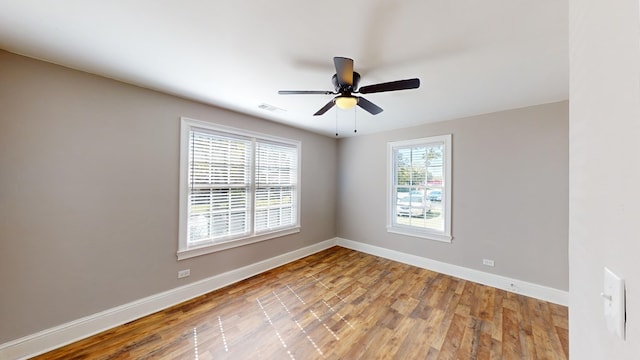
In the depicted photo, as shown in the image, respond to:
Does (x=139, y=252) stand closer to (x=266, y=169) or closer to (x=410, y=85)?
(x=266, y=169)

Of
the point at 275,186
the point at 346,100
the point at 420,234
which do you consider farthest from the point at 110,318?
the point at 420,234

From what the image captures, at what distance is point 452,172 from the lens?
3.65m

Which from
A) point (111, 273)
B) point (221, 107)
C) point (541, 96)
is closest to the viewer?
point (111, 273)

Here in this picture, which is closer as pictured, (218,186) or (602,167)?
(602,167)

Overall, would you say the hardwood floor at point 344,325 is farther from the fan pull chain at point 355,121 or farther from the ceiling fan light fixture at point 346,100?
the fan pull chain at point 355,121

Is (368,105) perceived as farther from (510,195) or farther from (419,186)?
(510,195)

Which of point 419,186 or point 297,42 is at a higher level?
point 297,42

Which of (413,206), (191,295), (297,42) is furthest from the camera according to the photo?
(413,206)

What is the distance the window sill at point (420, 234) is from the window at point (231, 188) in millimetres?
1843

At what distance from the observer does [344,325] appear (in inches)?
93.7

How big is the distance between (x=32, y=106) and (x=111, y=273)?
5.51 feet

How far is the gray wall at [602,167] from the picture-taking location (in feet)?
1.29

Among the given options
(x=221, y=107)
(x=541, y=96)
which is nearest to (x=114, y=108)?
(x=221, y=107)

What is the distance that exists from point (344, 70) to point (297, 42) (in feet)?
1.40
